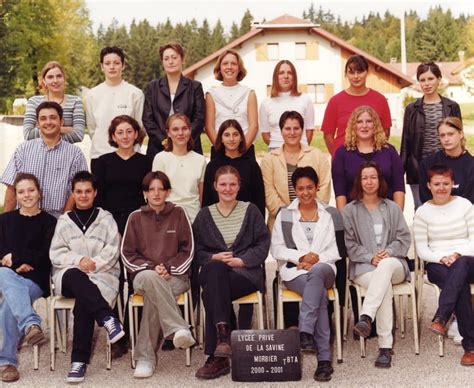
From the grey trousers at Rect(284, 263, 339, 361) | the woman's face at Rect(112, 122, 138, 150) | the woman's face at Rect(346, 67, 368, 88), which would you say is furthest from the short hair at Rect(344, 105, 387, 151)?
the woman's face at Rect(112, 122, 138, 150)

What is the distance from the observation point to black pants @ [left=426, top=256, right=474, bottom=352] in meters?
5.27

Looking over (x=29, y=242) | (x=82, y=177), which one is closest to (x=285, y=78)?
(x=82, y=177)

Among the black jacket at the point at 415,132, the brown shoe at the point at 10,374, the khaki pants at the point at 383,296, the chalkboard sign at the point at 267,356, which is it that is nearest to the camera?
the chalkboard sign at the point at 267,356

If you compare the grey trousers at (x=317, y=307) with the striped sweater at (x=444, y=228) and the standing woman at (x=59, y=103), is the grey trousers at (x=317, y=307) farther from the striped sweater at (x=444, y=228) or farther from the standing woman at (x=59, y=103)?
the standing woman at (x=59, y=103)

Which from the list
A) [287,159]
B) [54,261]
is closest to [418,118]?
[287,159]

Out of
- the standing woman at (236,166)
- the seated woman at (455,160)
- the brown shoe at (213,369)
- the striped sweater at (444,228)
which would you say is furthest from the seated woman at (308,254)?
the seated woman at (455,160)

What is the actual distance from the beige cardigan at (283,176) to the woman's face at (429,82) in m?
1.18

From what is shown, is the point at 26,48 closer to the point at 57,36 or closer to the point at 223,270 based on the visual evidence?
the point at 57,36

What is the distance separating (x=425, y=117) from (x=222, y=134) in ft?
5.97

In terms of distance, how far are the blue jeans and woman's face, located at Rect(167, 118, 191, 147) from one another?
1.56 m

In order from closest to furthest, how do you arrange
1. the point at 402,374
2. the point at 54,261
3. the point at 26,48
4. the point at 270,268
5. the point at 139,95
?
the point at 402,374, the point at 54,261, the point at 139,95, the point at 270,268, the point at 26,48

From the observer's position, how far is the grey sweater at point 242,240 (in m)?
5.61

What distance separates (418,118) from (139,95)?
2.35 m

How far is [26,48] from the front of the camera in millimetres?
31797
